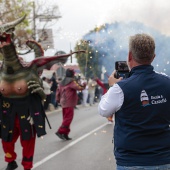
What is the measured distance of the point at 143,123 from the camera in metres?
3.57

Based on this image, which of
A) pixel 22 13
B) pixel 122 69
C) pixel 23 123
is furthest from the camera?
pixel 22 13

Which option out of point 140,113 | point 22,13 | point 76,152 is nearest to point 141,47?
point 140,113

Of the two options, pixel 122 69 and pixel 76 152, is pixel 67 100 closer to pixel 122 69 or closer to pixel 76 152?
pixel 76 152

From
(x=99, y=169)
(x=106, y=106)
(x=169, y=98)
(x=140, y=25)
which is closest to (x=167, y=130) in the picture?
(x=169, y=98)

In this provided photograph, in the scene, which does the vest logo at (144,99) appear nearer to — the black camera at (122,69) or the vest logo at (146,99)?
the vest logo at (146,99)

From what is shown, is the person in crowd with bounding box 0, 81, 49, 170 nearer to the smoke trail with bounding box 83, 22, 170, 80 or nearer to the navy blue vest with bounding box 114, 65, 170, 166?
the smoke trail with bounding box 83, 22, 170, 80

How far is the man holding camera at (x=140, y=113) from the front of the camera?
3537 mm

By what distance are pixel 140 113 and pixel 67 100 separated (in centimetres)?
802

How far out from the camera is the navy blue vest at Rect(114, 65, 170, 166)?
354 centimetres

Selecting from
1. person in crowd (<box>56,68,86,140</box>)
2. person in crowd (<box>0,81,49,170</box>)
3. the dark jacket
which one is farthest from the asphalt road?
the dark jacket

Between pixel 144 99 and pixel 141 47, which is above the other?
pixel 141 47

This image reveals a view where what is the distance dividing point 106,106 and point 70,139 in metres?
8.10

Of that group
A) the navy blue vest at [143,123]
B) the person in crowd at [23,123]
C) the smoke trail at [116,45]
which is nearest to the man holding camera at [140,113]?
the navy blue vest at [143,123]

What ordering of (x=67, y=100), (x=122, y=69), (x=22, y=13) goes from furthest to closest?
(x=22, y=13) → (x=67, y=100) → (x=122, y=69)
